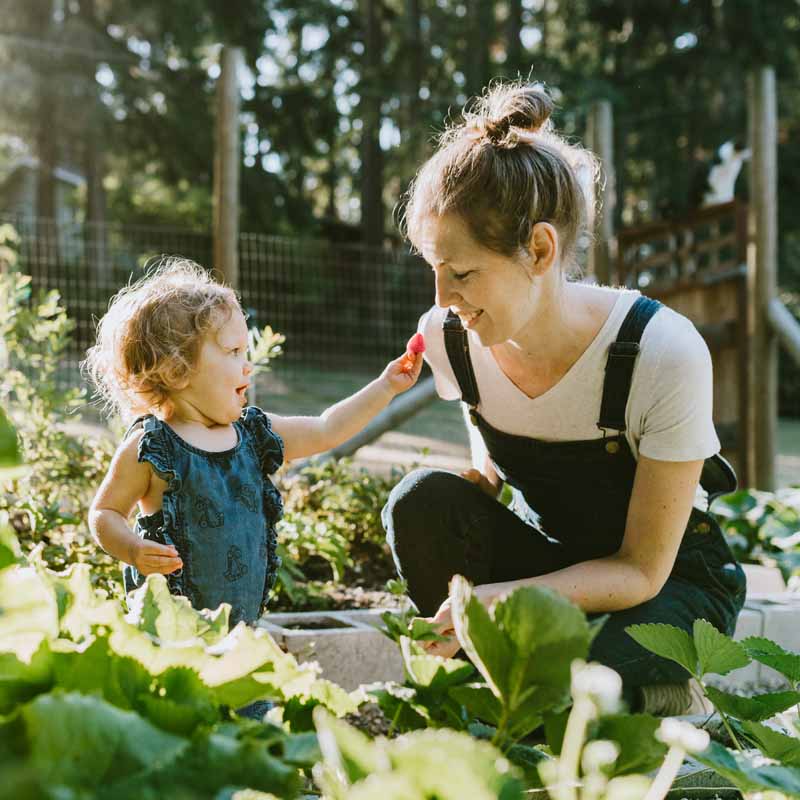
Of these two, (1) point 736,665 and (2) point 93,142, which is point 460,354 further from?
(2) point 93,142

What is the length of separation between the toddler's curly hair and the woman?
0.44 m

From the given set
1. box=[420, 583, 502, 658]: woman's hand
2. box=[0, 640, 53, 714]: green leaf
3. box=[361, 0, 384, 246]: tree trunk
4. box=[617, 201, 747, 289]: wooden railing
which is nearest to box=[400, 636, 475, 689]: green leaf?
box=[0, 640, 53, 714]: green leaf

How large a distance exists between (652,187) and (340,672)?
62.9ft

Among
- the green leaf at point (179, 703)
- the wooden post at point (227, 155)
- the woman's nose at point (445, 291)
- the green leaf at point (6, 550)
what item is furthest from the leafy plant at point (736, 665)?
the wooden post at point (227, 155)

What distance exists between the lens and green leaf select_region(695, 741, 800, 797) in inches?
24.1

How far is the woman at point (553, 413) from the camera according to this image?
1756 millimetres

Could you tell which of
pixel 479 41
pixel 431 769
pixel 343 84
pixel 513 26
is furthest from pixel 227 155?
pixel 513 26

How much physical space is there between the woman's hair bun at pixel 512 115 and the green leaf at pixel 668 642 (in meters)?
1.15

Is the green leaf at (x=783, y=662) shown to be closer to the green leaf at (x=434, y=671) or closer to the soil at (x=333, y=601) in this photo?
the green leaf at (x=434, y=671)

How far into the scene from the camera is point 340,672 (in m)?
2.32

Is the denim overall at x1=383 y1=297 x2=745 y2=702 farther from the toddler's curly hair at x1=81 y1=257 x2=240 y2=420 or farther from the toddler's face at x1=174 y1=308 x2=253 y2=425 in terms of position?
the toddler's curly hair at x1=81 y1=257 x2=240 y2=420

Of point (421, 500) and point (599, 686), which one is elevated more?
point (599, 686)

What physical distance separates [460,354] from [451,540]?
0.38 meters

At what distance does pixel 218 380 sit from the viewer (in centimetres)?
198
